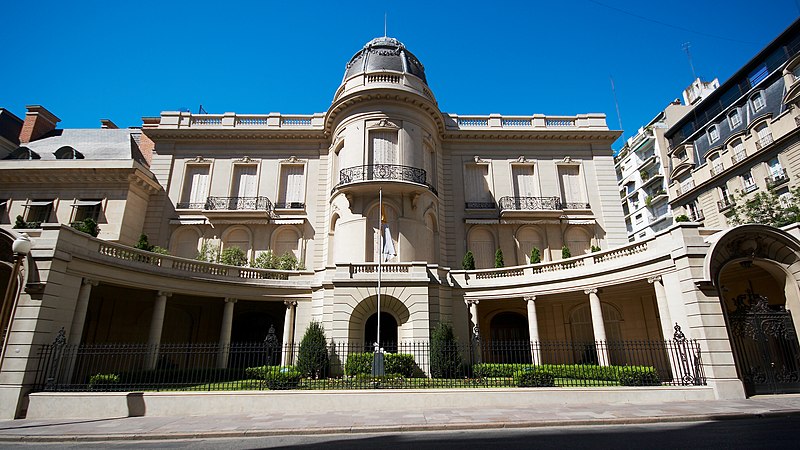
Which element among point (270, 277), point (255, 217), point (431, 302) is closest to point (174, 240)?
point (255, 217)

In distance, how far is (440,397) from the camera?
1188cm

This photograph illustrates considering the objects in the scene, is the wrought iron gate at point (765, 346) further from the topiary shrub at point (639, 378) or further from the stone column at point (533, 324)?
the stone column at point (533, 324)

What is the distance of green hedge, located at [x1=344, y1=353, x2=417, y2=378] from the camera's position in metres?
16.3

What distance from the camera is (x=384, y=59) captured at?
27859mm

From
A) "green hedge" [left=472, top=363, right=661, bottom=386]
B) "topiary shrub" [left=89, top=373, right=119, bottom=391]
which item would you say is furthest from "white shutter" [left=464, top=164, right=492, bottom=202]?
"topiary shrub" [left=89, top=373, right=119, bottom=391]

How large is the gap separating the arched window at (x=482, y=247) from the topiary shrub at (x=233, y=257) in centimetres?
1487

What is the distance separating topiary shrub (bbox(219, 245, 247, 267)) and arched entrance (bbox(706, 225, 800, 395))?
23202 mm

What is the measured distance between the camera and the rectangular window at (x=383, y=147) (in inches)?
988

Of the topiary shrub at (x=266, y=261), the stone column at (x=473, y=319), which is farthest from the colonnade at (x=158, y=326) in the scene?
the stone column at (x=473, y=319)

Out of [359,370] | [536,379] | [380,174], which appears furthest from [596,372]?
[380,174]

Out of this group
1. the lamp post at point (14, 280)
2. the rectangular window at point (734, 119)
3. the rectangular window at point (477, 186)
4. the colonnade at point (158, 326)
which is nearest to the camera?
the lamp post at point (14, 280)

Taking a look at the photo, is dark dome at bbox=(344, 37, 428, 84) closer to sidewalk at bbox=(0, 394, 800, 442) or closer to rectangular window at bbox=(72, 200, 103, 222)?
rectangular window at bbox=(72, 200, 103, 222)

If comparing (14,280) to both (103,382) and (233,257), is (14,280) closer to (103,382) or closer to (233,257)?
(103,382)

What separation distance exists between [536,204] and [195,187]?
2466cm
